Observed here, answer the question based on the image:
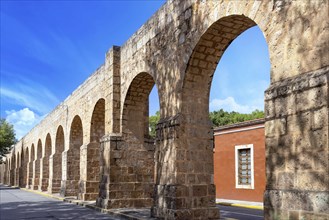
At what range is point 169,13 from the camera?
26.8 ft

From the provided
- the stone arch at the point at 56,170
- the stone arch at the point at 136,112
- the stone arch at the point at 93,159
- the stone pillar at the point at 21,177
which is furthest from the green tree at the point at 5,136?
the stone arch at the point at 136,112

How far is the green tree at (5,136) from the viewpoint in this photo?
3463 centimetres

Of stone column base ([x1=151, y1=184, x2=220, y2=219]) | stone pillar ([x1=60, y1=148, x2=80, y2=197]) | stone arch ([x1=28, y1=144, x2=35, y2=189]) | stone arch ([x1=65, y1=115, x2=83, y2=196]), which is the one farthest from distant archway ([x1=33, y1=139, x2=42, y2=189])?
stone column base ([x1=151, y1=184, x2=220, y2=219])

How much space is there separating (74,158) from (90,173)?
3.35 meters

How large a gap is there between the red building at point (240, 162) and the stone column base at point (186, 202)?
6.58m

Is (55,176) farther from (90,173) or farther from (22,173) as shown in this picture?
(22,173)

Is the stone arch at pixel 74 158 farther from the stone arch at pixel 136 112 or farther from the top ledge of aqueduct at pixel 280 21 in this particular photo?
the top ledge of aqueduct at pixel 280 21

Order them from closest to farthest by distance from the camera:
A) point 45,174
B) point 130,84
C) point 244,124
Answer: point 130,84 < point 244,124 < point 45,174

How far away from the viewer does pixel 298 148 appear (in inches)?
169

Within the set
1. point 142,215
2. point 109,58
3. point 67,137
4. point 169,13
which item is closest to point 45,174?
point 67,137

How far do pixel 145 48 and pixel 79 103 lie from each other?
6.81 metres

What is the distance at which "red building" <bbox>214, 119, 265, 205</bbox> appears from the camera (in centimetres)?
1368

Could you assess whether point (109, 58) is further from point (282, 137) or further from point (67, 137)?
point (282, 137)

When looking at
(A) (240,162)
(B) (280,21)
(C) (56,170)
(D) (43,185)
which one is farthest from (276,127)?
(D) (43,185)
